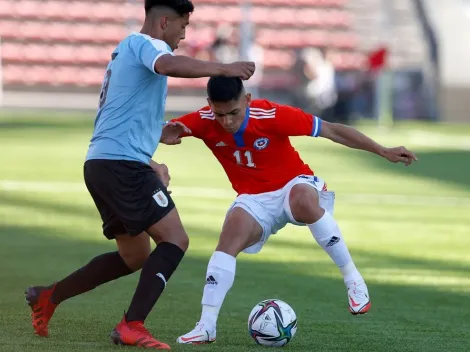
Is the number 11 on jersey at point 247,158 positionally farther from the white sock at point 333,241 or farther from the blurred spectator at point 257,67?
the blurred spectator at point 257,67

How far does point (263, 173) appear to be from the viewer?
24.6 feet

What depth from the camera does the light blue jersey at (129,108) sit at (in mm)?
Result: 6402

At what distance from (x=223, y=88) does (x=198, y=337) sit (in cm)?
145

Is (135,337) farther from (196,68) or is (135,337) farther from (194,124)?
(194,124)

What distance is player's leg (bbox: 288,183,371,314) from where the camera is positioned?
24.0 feet

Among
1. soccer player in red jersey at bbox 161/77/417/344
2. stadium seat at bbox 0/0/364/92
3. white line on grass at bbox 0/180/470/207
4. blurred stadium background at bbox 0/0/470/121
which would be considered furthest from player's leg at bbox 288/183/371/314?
stadium seat at bbox 0/0/364/92

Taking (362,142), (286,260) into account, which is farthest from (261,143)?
(286,260)

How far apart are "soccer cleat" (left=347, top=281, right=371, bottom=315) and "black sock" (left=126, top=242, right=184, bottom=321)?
137 centimetres

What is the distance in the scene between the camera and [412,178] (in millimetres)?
19188

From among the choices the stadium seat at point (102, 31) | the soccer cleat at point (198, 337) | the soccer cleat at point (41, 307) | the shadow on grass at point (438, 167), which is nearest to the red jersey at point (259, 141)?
the soccer cleat at point (198, 337)

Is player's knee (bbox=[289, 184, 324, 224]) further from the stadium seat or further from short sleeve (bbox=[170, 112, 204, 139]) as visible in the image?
the stadium seat

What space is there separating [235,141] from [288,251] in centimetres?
426

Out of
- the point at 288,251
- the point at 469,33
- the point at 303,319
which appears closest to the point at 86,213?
the point at 288,251

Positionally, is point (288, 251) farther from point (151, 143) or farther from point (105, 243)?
point (151, 143)
